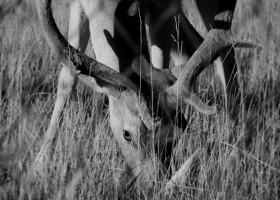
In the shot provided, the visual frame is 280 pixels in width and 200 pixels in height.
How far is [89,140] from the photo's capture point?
2980 mm

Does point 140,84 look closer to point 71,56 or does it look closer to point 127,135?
point 127,135

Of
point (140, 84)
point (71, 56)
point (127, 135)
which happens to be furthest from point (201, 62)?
point (71, 56)

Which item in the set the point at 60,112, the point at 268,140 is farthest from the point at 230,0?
the point at 60,112

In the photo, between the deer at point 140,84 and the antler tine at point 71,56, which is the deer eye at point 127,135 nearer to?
the deer at point 140,84

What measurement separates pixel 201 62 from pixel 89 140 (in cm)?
70

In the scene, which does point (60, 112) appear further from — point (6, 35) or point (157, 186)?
point (6, 35)

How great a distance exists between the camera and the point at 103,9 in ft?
9.57

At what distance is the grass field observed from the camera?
8.59 ft

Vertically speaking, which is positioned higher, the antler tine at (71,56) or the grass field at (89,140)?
the antler tine at (71,56)

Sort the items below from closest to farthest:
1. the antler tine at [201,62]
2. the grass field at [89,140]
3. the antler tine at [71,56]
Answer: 1. the antler tine at [71,56]
2. the grass field at [89,140]
3. the antler tine at [201,62]

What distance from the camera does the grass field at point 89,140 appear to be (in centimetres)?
262

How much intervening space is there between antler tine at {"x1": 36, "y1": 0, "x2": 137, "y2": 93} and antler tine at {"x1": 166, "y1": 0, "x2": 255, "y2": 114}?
0.73 feet

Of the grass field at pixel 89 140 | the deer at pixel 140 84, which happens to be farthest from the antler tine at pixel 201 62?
the grass field at pixel 89 140

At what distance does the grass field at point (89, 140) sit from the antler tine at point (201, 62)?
20 cm
